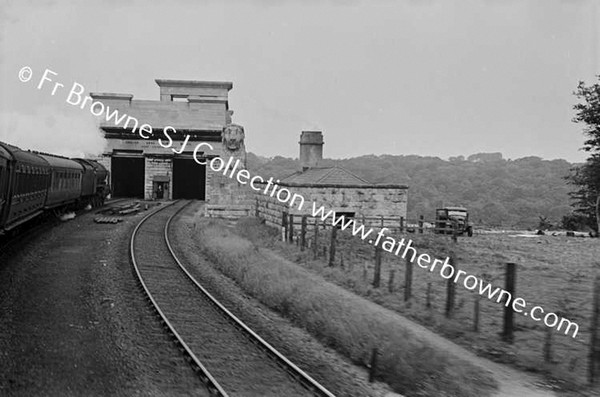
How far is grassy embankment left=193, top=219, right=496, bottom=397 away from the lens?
7730 millimetres

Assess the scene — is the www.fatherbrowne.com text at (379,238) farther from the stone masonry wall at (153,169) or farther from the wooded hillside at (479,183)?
the wooded hillside at (479,183)

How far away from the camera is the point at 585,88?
39.6m

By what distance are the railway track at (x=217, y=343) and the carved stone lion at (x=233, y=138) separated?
12.6 meters

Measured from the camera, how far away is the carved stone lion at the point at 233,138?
27594mm

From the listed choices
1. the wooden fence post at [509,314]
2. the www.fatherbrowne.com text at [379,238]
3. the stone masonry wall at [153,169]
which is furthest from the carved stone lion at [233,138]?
the stone masonry wall at [153,169]

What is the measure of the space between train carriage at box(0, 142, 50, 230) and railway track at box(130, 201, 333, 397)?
364 cm

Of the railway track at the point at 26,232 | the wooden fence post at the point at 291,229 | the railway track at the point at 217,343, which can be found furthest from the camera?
the wooden fence post at the point at 291,229

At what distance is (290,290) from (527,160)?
311 feet

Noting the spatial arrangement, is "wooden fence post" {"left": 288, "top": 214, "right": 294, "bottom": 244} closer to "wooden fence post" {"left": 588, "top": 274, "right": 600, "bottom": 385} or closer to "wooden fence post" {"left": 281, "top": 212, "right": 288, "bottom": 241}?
"wooden fence post" {"left": 281, "top": 212, "right": 288, "bottom": 241}

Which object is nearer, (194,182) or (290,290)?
(290,290)

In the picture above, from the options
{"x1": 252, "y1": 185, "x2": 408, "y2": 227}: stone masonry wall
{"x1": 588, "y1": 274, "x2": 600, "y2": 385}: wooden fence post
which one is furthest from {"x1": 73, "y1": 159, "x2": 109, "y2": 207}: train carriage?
{"x1": 588, "y1": 274, "x2": 600, "y2": 385}: wooden fence post

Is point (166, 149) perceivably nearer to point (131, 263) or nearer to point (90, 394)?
point (131, 263)

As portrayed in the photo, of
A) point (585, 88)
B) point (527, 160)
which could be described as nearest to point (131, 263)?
point (585, 88)

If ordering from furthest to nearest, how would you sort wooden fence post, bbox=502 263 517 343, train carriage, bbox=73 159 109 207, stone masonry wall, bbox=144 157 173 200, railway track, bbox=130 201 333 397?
1. stone masonry wall, bbox=144 157 173 200
2. train carriage, bbox=73 159 109 207
3. wooden fence post, bbox=502 263 517 343
4. railway track, bbox=130 201 333 397
